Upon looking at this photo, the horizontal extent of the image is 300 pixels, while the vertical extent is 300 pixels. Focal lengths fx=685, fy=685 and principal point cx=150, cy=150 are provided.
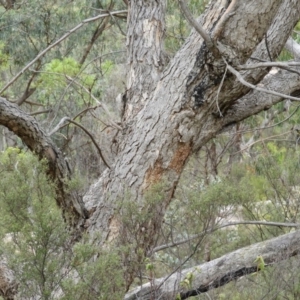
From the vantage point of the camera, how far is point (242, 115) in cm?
416

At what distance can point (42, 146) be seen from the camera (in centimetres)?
372

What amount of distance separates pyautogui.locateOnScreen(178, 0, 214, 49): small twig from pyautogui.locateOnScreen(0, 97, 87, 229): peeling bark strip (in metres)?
1.02

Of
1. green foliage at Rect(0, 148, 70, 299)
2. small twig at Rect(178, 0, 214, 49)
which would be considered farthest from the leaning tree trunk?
green foliage at Rect(0, 148, 70, 299)

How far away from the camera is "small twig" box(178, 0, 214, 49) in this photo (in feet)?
9.80

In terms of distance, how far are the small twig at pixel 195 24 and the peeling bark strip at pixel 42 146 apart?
1.02 meters

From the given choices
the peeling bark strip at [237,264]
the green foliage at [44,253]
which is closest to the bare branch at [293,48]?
the peeling bark strip at [237,264]

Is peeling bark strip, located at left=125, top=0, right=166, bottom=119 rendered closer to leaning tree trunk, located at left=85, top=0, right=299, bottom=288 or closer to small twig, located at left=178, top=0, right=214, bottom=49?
leaning tree trunk, located at left=85, top=0, right=299, bottom=288

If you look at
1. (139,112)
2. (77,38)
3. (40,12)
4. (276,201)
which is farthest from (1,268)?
(77,38)

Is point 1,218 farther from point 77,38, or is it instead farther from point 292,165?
point 77,38

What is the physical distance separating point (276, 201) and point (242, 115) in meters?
2.93

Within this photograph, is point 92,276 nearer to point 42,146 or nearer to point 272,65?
point 42,146

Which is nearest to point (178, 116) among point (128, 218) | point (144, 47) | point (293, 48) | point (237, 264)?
point (128, 218)

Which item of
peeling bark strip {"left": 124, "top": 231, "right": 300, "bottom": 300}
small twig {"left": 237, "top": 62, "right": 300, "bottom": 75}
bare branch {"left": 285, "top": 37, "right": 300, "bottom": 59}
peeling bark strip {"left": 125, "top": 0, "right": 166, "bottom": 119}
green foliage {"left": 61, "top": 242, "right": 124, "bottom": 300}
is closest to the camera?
green foliage {"left": 61, "top": 242, "right": 124, "bottom": 300}

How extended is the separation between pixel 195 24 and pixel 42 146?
1117 millimetres
